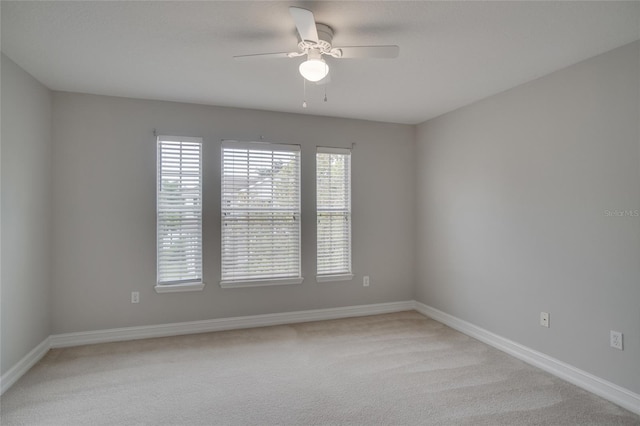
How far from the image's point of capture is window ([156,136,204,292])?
3.68 metres

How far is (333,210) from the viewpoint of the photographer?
4340 mm

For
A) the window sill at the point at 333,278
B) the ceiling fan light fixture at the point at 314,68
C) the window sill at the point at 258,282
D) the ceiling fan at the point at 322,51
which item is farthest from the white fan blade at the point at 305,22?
the window sill at the point at 333,278

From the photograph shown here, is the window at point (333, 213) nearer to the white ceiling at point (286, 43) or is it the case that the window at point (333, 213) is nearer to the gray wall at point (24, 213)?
the white ceiling at point (286, 43)

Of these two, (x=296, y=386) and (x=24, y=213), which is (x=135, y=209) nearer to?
(x=24, y=213)

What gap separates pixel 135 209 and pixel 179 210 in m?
0.43

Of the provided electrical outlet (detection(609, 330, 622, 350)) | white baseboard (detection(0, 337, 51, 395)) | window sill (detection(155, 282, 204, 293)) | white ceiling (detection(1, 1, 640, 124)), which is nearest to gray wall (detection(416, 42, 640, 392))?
electrical outlet (detection(609, 330, 622, 350))

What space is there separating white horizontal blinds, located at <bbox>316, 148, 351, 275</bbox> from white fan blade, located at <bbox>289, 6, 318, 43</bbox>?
226 cm

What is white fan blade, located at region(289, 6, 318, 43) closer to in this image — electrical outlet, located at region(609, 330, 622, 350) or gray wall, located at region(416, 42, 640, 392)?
gray wall, located at region(416, 42, 640, 392)

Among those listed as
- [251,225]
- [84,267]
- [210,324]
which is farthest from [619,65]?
[84,267]

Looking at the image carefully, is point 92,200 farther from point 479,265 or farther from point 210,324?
point 479,265

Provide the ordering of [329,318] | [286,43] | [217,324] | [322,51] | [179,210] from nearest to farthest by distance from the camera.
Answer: [322,51] < [286,43] < [179,210] < [217,324] < [329,318]

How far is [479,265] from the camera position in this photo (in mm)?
3676

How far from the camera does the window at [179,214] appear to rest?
145 inches

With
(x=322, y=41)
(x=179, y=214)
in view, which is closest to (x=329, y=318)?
A: (x=179, y=214)
